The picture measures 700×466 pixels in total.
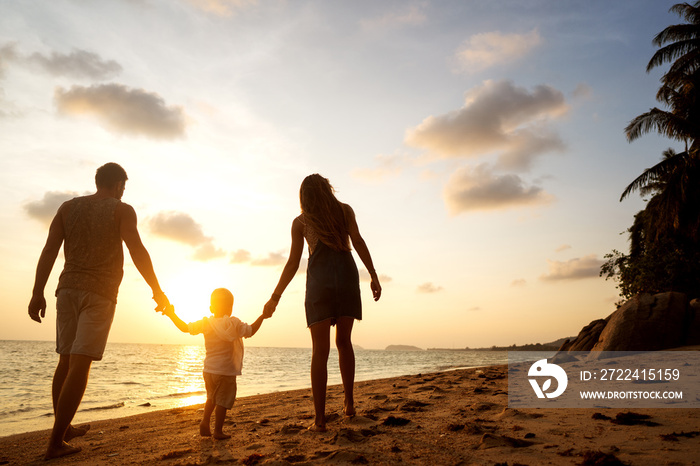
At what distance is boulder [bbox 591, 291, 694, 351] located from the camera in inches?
460

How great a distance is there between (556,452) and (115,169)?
4.64 metres

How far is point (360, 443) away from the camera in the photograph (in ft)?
11.6

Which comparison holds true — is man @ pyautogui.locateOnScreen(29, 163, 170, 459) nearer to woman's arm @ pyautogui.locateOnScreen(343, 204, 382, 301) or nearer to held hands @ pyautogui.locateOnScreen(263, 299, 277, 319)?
held hands @ pyautogui.locateOnScreen(263, 299, 277, 319)

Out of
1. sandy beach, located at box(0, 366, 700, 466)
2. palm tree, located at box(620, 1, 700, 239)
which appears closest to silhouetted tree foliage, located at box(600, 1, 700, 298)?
palm tree, located at box(620, 1, 700, 239)

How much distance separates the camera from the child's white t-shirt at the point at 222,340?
14.6ft

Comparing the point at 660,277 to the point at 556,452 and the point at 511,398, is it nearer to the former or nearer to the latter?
the point at 511,398

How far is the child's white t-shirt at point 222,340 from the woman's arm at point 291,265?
320 millimetres

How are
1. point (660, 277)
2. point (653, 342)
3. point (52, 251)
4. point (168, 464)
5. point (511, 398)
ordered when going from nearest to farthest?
point (168, 464)
point (52, 251)
point (511, 398)
point (653, 342)
point (660, 277)

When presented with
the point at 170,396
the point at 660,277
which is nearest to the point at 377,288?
the point at 170,396

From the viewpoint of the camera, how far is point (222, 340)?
449cm

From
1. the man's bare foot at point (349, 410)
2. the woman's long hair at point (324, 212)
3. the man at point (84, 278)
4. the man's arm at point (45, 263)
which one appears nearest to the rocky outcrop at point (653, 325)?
the man's bare foot at point (349, 410)

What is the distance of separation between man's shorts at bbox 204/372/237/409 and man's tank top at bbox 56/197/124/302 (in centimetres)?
123

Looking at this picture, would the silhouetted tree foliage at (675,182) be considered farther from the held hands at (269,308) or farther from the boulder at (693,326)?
the held hands at (269,308)

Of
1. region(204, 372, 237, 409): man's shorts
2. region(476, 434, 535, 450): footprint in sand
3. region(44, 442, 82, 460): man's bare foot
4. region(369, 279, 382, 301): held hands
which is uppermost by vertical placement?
region(369, 279, 382, 301): held hands
